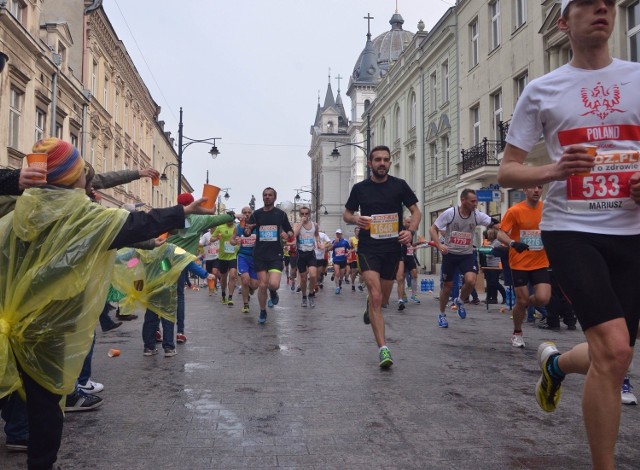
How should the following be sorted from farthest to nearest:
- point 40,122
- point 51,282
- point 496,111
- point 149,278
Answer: point 496,111 → point 40,122 → point 149,278 → point 51,282

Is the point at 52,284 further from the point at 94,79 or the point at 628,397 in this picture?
the point at 94,79

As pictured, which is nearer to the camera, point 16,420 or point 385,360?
point 16,420

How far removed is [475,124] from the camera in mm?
27141

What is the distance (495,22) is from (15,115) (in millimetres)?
18071

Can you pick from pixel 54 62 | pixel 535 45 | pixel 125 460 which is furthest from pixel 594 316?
pixel 54 62

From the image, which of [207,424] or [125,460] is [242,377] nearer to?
[207,424]

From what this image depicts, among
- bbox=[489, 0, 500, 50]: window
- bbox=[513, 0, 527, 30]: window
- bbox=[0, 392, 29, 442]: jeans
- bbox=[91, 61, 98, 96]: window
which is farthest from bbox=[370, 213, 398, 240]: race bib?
bbox=[91, 61, 98, 96]: window

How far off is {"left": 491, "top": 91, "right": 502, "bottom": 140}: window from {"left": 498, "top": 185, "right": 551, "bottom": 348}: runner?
1775 cm

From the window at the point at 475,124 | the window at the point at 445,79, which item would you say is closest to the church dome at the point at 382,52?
the window at the point at 445,79

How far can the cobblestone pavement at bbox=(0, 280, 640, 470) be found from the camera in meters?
3.31

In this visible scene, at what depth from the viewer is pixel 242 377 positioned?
5473 millimetres

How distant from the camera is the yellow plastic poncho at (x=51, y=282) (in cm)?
287

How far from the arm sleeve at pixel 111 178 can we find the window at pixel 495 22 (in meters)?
22.4

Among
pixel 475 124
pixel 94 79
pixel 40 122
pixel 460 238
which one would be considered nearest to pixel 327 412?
pixel 460 238
